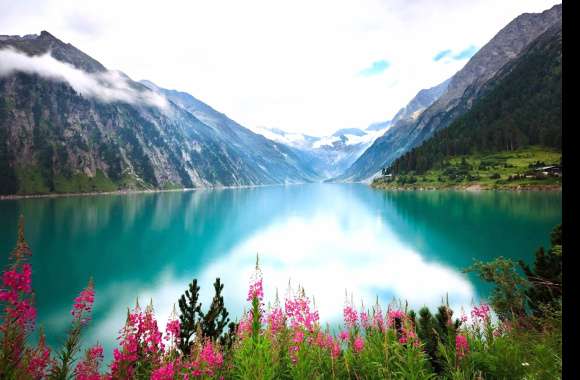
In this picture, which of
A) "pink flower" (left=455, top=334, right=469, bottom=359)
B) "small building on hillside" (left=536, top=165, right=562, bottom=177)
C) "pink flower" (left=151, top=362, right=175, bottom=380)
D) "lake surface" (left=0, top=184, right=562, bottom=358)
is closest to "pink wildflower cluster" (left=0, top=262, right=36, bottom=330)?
"pink flower" (left=151, top=362, right=175, bottom=380)

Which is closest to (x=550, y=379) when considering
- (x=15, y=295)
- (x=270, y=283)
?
(x=15, y=295)

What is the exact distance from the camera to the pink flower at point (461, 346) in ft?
29.7

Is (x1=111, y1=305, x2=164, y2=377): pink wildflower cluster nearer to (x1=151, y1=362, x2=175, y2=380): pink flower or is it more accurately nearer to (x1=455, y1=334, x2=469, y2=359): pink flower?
(x1=151, y1=362, x2=175, y2=380): pink flower

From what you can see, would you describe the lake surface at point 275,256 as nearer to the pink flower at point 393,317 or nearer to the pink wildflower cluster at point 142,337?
the pink wildflower cluster at point 142,337

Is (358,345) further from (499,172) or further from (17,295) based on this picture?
(499,172)

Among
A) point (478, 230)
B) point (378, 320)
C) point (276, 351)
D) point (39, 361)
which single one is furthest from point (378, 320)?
point (478, 230)

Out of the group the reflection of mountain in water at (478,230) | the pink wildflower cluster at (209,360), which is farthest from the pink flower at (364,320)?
the reflection of mountain in water at (478,230)

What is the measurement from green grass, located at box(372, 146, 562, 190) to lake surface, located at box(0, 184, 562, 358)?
2158 inches

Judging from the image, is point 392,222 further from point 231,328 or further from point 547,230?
point 231,328

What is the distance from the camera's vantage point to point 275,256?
5169 centimetres

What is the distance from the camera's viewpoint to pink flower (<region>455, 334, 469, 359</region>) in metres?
9.04

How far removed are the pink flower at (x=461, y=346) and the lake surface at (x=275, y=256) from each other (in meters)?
13.6

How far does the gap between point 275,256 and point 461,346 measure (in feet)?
143

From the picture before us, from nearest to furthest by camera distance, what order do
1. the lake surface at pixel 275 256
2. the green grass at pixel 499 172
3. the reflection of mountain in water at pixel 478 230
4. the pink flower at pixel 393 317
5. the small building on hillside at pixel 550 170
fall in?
the pink flower at pixel 393 317
the lake surface at pixel 275 256
the reflection of mountain in water at pixel 478 230
the small building on hillside at pixel 550 170
the green grass at pixel 499 172
